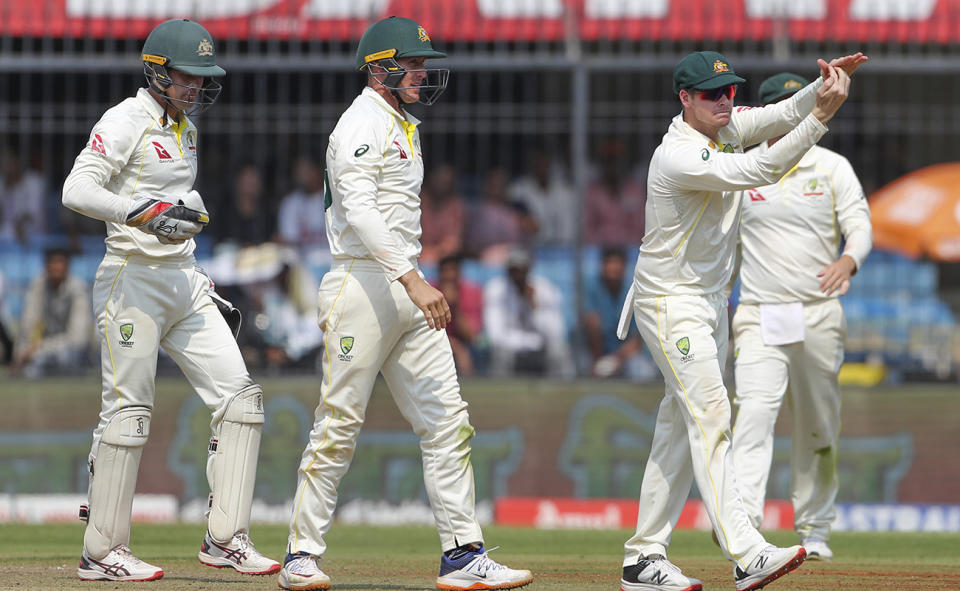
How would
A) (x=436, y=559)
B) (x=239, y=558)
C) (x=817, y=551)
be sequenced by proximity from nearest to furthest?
(x=239, y=558), (x=436, y=559), (x=817, y=551)

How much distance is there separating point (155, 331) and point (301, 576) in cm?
132

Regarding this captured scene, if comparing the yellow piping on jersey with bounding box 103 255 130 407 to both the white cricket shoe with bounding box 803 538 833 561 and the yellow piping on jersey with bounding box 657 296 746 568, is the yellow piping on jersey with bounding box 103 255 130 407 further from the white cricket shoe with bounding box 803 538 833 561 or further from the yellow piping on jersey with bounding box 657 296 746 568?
the white cricket shoe with bounding box 803 538 833 561

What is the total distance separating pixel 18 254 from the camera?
12312mm

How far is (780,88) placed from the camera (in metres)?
8.59

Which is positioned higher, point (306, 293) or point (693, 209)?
point (693, 209)

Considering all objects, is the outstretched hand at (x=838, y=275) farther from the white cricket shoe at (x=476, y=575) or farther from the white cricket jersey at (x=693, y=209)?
the white cricket shoe at (x=476, y=575)

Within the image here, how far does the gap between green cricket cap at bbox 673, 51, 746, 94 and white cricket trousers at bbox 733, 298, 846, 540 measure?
2285mm

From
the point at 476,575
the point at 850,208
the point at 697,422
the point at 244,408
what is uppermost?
the point at 850,208

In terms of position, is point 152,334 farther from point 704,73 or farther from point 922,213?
point 922,213

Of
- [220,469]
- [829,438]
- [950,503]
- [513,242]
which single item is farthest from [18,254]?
[950,503]

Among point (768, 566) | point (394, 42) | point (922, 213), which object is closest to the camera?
point (768, 566)

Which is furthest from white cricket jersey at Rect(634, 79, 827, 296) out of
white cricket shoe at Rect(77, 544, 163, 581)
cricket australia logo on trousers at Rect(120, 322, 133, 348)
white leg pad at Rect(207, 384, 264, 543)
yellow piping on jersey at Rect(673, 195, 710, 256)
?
white cricket shoe at Rect(77, 544, 163, 581)

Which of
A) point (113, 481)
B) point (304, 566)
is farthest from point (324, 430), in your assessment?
point (113, 481)

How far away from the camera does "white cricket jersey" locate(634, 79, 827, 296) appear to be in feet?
20.9
